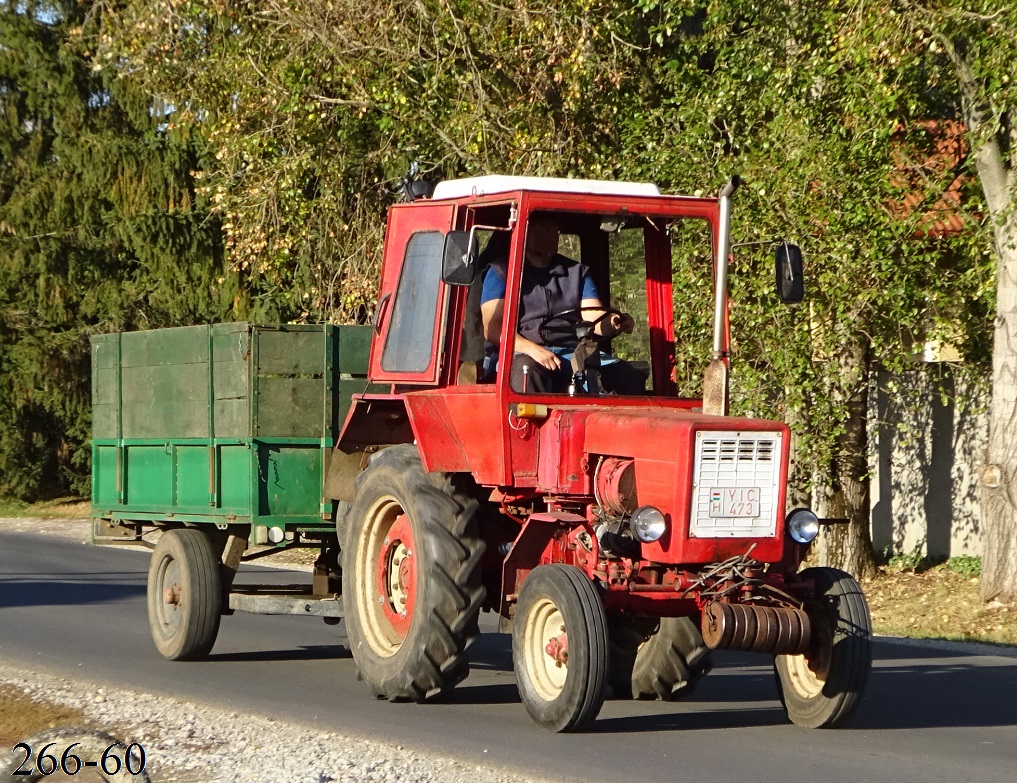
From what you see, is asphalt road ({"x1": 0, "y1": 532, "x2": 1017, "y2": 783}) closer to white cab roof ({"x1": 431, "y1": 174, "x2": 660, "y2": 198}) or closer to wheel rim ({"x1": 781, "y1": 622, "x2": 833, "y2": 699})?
wheel rim ({"x1": 781, "y1": 622, "x2": 833, "y2": 699})

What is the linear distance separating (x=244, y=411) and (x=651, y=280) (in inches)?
113

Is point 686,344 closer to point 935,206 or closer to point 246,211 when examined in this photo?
point 935,206

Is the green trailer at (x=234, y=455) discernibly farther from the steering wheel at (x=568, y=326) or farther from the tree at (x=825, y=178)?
the tree at (x=825, y=178)

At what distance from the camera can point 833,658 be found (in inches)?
312

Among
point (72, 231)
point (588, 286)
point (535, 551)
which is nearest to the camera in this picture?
point (535, 551)

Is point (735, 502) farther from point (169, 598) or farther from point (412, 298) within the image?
point (169, 598)

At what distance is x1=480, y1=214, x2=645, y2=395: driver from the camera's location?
850 cm

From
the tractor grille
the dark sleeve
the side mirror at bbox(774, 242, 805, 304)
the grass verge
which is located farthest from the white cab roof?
the grass verge

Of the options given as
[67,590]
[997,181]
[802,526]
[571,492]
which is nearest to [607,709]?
[571,492]

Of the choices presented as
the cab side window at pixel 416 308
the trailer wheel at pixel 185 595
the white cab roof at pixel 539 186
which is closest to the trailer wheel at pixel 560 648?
the cab side window at pixel 416 308

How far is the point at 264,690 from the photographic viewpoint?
9805 millimetres

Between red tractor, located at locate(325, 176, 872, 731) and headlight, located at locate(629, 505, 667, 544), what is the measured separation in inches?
0.6

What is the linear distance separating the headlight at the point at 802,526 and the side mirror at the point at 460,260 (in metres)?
2.03

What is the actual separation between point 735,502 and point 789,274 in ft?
4.53
